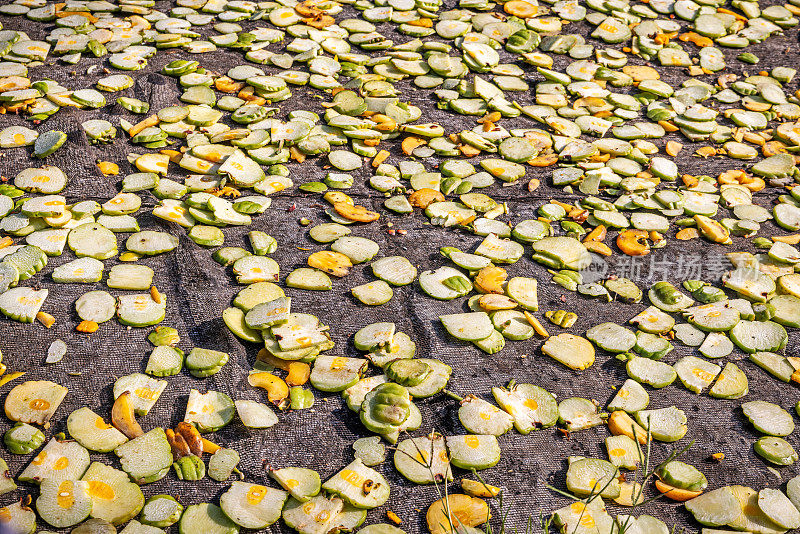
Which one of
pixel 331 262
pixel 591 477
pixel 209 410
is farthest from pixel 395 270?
pixel 591 477

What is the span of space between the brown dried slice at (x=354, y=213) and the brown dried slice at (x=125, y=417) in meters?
0.76

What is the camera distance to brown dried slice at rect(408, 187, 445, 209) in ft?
6.16

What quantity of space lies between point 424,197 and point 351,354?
623mm

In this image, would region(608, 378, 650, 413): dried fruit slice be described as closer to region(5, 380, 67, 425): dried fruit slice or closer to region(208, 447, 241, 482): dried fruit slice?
region(208, 447, 241, 482): dried fruit slice

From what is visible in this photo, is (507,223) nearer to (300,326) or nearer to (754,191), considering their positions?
(300,326)

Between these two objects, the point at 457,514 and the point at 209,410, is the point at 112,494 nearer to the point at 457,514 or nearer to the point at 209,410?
the point at 209,410

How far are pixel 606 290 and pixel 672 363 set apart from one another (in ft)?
0.83

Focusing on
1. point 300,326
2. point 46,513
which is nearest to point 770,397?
point 300,326

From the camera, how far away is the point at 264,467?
1.23 metres

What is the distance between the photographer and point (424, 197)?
1.89 meters

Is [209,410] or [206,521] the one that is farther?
[209,410]

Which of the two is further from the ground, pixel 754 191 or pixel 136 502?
pixel 754 191

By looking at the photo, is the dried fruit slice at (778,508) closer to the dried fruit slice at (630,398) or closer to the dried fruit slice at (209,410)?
the dried fruit slice at (630,398)

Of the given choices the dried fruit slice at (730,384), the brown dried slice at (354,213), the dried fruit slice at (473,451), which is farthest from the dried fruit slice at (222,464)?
the dried fruit slice at (730,384)
